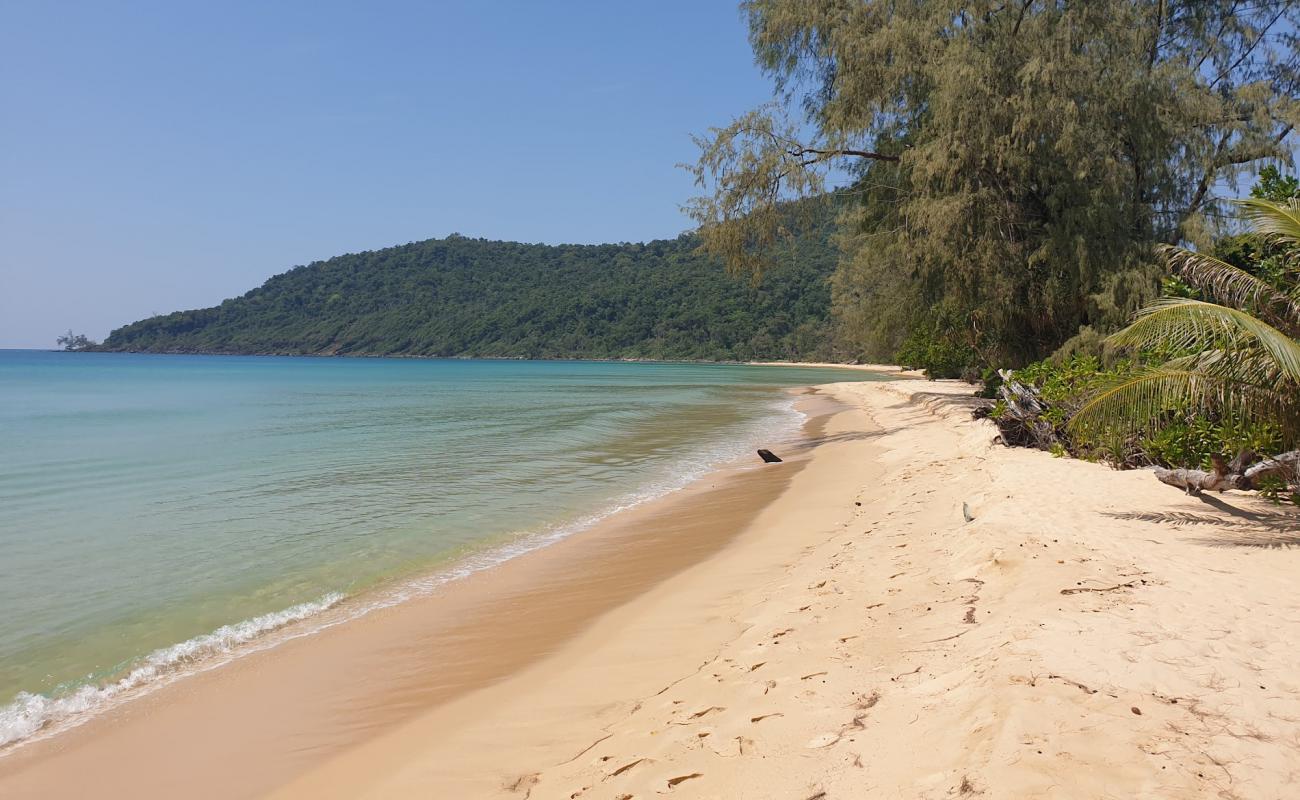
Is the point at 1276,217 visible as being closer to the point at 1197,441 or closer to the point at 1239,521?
the point at 1239,521

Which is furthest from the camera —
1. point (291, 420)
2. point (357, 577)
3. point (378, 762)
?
point (291, 420)

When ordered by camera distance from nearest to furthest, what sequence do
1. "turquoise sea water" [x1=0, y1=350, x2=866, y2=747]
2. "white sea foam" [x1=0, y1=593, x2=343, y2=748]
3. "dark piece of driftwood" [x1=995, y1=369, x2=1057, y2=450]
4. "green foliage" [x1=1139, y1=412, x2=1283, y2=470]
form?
"white sea foam" [x1=0, y1=593, x2=343, y2=748] < "turquoise sea water" [x1=0, y1=350, x2=866, y2=747] < "green foliage" [x1=1139, y1=412, x2=1283, y2=470] < "dark piece of driftwood" [x1=995, y1=369, x2=1057, y2=450]

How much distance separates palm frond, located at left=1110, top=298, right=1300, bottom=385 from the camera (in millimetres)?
5816

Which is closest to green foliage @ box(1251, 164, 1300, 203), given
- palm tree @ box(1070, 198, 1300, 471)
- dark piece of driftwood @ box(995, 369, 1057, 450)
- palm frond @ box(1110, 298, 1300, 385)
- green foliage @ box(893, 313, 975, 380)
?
palm tree @ box(1070, 198, 1300, 471)

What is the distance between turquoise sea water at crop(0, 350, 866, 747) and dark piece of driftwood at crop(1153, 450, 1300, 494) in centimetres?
704

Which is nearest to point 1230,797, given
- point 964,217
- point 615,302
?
point 964,217

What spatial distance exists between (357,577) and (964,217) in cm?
1441

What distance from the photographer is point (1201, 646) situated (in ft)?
12.5

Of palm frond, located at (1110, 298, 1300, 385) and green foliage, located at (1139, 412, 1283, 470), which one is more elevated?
palm frond, located at (1110, 298, 1300, 385)

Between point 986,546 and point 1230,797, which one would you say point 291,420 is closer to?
point 986,546

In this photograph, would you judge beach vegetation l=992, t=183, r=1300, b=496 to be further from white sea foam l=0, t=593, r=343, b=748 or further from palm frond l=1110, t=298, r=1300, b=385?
white sea foam l=0, t=593, r=343, b=748

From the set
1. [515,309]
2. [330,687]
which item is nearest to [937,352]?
[330,687]

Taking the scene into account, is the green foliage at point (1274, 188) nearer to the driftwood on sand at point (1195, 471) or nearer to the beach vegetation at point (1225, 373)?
the beach vegetation at point (1225, 373)

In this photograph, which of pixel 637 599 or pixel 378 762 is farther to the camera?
pixel 637 599
